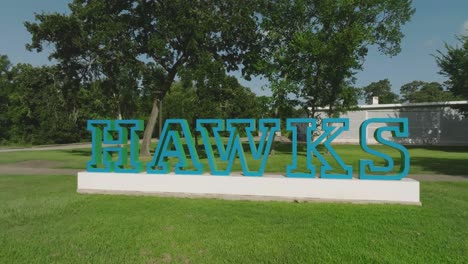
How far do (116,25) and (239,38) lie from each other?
738cm

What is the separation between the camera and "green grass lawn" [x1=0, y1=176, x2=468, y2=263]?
19.4 ft

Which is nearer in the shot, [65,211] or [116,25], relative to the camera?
[65,211]

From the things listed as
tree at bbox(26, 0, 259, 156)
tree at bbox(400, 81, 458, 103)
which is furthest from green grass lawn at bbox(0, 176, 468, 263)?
tree at bbox(400, 81, 458, 103)

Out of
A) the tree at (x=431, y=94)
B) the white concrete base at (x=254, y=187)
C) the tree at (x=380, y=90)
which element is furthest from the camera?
the tree at (x=380, y=90)

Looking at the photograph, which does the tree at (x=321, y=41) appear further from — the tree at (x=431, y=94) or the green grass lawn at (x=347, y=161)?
the tree at (x=431, y=94)

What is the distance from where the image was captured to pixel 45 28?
Answer: 24172 mm

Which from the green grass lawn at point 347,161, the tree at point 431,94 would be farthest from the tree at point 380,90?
the green grass lawn at point 347,161

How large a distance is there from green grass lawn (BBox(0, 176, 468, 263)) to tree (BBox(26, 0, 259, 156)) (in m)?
14.7

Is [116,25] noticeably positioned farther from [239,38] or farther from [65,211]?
[65,211]

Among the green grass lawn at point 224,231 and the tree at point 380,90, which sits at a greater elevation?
the tree at point 380,90

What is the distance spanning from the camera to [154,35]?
23.5m

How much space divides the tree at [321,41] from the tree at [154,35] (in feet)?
8.99

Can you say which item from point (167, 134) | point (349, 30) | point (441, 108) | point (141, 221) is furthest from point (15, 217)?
point (441, 108)

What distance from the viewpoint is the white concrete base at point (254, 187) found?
955cm
